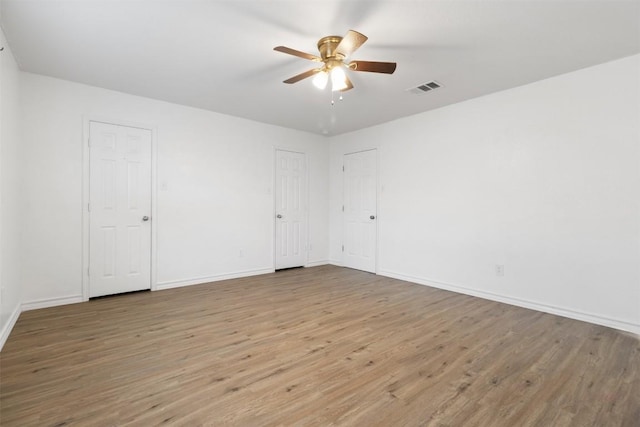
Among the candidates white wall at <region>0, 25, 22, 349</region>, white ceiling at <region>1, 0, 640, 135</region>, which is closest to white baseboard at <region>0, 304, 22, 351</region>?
white wall at <region>0, 25, 22, 349</region>

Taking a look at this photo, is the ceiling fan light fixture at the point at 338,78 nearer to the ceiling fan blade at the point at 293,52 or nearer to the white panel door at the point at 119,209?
the ceiling fan blade at the point at 293,52

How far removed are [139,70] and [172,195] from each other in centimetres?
167

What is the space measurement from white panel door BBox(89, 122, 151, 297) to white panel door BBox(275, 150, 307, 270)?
2.07 m

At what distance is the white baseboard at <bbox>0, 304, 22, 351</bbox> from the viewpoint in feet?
8.04

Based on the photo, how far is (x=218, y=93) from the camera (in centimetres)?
380

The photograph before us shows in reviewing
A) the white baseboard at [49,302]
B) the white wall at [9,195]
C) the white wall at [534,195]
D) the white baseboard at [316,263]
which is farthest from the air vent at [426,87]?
the white baseboard at [49,302]

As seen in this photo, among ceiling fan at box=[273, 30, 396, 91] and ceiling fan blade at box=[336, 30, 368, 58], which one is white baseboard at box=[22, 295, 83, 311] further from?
ceiling fan blade at box=[336, 30, 368, 58]

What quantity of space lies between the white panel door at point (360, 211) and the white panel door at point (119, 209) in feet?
10.9

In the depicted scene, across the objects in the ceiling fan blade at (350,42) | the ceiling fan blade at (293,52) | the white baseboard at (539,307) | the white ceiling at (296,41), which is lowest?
the white baseboard at (539,307)

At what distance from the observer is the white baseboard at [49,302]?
3259 millimetres

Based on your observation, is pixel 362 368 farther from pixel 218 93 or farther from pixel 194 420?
pixel 218 93

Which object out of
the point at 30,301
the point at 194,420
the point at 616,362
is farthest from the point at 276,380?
the point at 30,301

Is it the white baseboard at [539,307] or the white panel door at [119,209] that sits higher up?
the white panel door at [119,209]

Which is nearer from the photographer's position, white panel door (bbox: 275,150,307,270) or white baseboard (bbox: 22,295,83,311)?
white baseboard (bbox: 22,295,83,311)
